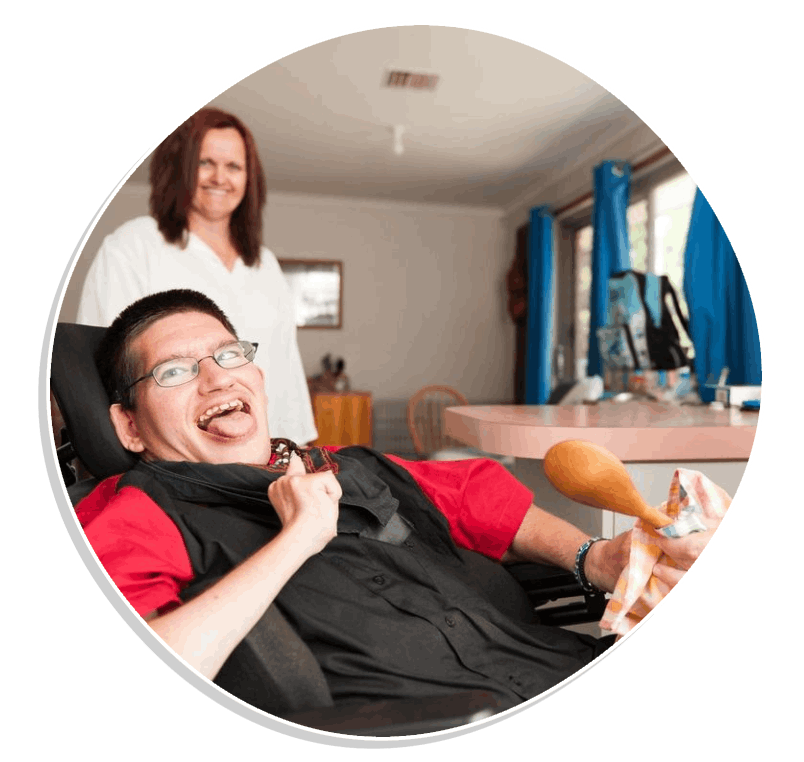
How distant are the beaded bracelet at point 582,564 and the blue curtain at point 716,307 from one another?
0.32 m

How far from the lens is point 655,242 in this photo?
3.95ft

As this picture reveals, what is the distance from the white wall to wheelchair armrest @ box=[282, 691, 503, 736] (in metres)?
0.42

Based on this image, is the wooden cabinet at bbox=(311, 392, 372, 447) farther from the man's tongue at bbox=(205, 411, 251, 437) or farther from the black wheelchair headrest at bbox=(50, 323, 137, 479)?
the black wheelchair headrest at bbox=(50, 323, 137, 479)

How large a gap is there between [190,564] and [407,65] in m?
0.74

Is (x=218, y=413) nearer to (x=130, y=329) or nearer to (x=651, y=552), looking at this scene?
(x=130, y=329)

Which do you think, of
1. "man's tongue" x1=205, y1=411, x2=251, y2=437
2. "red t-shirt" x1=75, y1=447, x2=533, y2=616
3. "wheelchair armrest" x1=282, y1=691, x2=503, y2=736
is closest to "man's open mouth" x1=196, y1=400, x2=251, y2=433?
"man's tongue" x1=205, y1=411, x2=251, y2=437

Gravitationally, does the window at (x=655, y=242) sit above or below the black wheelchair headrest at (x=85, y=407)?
above

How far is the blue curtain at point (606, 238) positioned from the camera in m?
1.16

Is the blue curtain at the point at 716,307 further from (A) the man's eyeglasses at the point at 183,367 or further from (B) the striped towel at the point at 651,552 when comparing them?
(A) the man's eyeglasses at the point at 183,367

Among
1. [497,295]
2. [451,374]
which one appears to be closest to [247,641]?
[451,374]

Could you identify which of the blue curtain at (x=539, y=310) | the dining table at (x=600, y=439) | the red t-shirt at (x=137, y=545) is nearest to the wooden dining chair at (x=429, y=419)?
the dining table at (x=600, y=439)

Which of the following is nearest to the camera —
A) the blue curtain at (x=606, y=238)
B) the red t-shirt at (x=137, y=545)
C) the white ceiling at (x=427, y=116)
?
the red t-shirt at (x=137, y=545)

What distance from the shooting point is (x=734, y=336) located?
1.25 meters

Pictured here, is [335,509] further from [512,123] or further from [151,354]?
[512,123]
